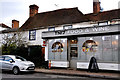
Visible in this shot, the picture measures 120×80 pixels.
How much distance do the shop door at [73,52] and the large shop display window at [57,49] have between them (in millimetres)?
650

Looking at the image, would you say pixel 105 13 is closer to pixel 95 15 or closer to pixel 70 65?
pixel 95 15

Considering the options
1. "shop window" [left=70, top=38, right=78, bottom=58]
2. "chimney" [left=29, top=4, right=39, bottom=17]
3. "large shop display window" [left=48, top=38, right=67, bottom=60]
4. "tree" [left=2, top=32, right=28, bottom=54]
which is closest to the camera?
"shop window" [left=70, top=38, right=78, bottom=58]

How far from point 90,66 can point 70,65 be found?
8.76 feet

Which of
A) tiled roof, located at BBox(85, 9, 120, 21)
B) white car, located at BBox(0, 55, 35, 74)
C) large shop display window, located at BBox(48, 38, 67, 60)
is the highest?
tiled roof, located at BBox(85, 9, 120, 21)

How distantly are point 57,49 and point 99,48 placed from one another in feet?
14.7

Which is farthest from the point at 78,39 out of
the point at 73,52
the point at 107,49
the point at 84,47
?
the point at 107,49

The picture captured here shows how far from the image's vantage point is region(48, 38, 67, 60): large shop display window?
14.0 m

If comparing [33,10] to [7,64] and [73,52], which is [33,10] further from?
[7,64]

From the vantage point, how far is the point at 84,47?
42.5ft

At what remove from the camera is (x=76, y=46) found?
13820mm

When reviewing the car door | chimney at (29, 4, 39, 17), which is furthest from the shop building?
the car door

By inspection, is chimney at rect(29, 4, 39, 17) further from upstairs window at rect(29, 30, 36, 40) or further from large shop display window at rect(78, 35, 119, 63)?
large shop display window at rect(78, 35, 119, 63)

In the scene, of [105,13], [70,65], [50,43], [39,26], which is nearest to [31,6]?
[39,26]

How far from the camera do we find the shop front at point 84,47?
37.7 ft
